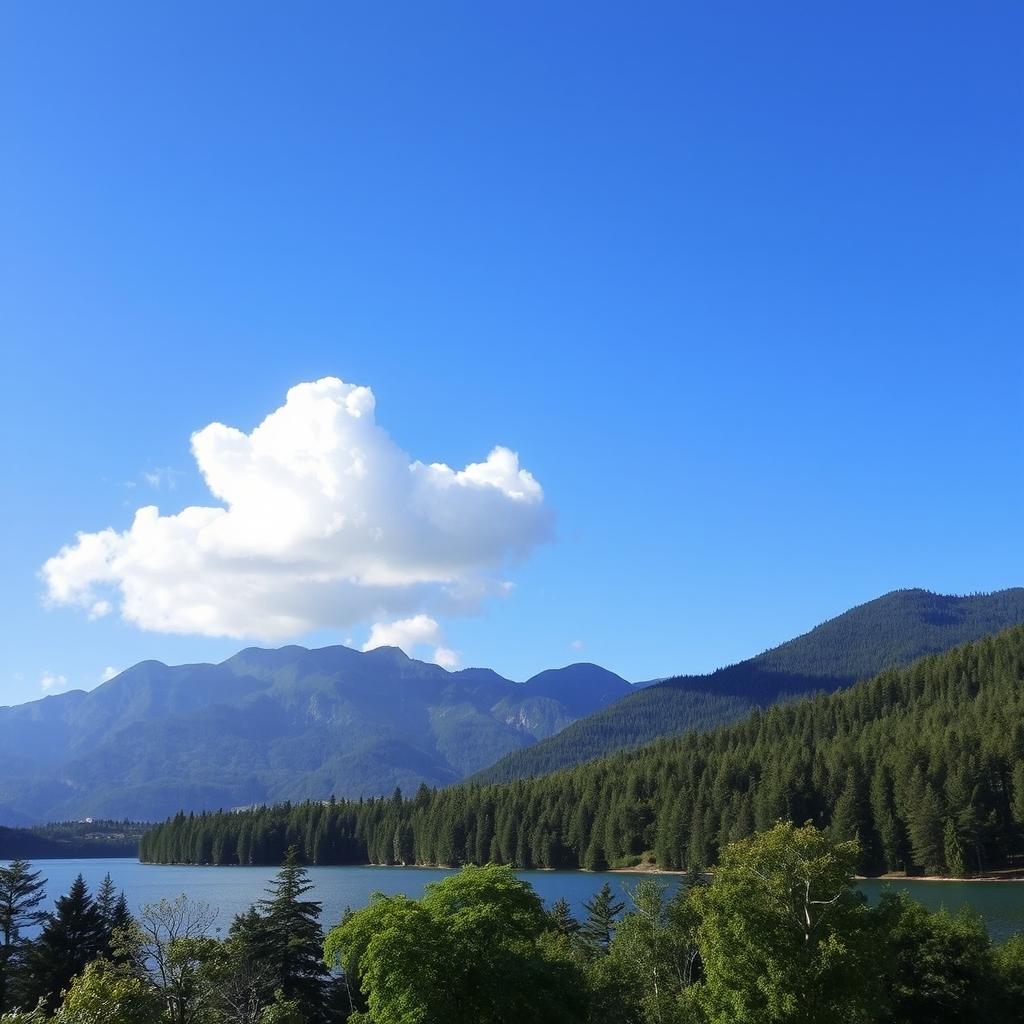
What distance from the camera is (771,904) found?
1517 inches

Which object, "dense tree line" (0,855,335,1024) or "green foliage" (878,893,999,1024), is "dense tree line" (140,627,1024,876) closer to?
"green foliage" (878,893,999,1024)

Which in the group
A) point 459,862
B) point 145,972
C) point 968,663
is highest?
point 968,663

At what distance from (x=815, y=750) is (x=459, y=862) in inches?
3029

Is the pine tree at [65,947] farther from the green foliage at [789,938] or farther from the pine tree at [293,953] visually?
the green foliage at [789,938]

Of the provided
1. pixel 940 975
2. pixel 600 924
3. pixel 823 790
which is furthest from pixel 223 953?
pixel 823 790

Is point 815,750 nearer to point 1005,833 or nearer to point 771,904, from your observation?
point 1005,833

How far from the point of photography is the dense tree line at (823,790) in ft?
401

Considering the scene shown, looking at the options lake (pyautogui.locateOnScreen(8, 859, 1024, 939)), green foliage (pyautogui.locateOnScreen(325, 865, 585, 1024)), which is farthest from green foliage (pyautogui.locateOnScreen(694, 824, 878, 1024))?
lake (pyautogui.locateOnScreen(8, 859, 1024, 939))

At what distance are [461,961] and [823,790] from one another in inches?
4823

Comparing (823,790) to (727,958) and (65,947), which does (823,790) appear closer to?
(727,958)

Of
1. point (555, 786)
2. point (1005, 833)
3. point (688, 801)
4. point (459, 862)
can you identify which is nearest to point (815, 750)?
point (688, 801)

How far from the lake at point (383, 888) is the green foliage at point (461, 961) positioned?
22314 mm

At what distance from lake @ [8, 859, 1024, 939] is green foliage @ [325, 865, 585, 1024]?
2231 centimetres

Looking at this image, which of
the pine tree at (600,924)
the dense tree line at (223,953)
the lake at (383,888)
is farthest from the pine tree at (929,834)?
the dense tree line at (223,953)
